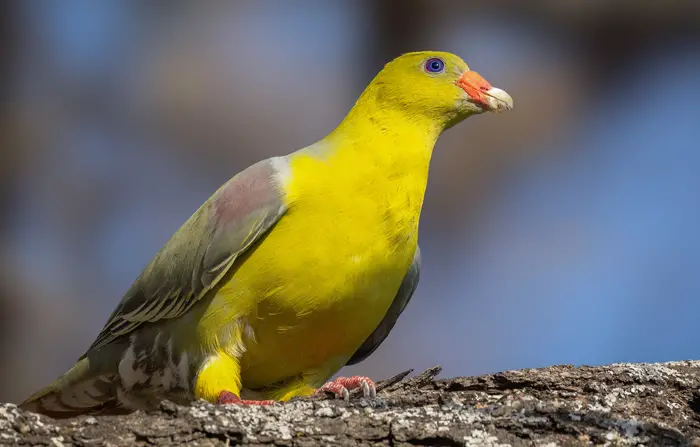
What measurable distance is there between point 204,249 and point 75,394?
816 millimetres

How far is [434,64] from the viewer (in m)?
3.77

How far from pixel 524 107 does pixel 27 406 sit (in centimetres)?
359

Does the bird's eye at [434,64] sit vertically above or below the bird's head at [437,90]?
above

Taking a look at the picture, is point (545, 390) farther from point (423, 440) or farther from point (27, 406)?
point (27, 406)

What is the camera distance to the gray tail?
3570 millimetres

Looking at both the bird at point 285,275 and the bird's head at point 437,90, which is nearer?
the bird at point 285,275

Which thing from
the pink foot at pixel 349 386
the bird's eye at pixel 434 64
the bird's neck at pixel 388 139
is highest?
the bird's eye at pixel 434 64

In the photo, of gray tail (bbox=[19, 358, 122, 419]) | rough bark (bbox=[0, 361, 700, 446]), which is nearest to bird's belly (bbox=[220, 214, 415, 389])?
rough bark (bbox=[0, 361, 700, 446])

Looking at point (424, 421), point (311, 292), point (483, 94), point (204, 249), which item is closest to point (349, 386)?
point (311, 292)

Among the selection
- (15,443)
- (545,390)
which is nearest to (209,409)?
(15,443)

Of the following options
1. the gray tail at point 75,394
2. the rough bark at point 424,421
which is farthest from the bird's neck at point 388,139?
the gray tail at point 75,394

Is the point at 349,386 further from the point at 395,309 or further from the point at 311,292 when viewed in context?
the point at 395,309

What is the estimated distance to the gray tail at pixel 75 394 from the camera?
3.57m

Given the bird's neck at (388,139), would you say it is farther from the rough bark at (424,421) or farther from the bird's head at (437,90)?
the rough bark at (424,421)
